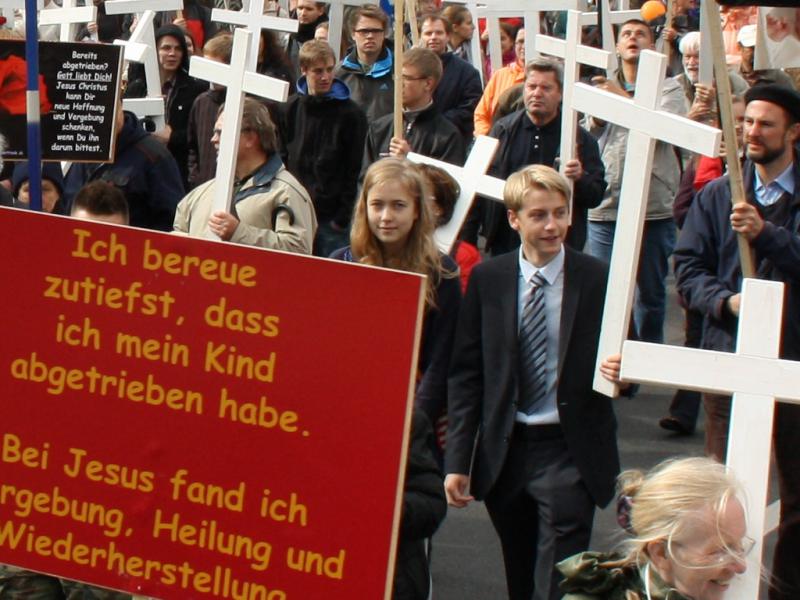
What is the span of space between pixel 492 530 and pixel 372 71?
13.1ft

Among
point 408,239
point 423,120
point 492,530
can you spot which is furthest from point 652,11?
point 408,239

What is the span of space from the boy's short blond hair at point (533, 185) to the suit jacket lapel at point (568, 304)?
223 millimetres

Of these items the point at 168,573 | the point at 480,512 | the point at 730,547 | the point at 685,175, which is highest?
the point at 685,175

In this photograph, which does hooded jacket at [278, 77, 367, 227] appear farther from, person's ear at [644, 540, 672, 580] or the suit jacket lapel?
person's ear at [644, 540, 672, 580]

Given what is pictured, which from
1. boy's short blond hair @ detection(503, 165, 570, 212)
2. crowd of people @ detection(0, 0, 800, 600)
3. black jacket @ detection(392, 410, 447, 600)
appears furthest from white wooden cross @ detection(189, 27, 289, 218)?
black jacket @ detection(392, 410, 447, 600)

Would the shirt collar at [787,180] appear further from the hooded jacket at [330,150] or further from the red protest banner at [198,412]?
the hooded jacket at [330,150]

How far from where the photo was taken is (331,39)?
1177cm

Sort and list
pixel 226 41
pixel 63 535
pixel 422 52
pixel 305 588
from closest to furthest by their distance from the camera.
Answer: pixel 305 588, pixel 63 535, pixel 422 52, pixel 226 41

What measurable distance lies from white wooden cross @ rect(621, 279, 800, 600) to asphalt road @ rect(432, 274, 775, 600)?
1.72 metres

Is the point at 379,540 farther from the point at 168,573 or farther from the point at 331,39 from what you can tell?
the point at 331,39

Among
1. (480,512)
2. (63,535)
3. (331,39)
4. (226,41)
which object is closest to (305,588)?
(63,535)

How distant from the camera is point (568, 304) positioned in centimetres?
480

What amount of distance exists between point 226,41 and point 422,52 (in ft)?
4.61

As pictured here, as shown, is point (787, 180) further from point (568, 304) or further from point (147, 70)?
point (147, 70)
